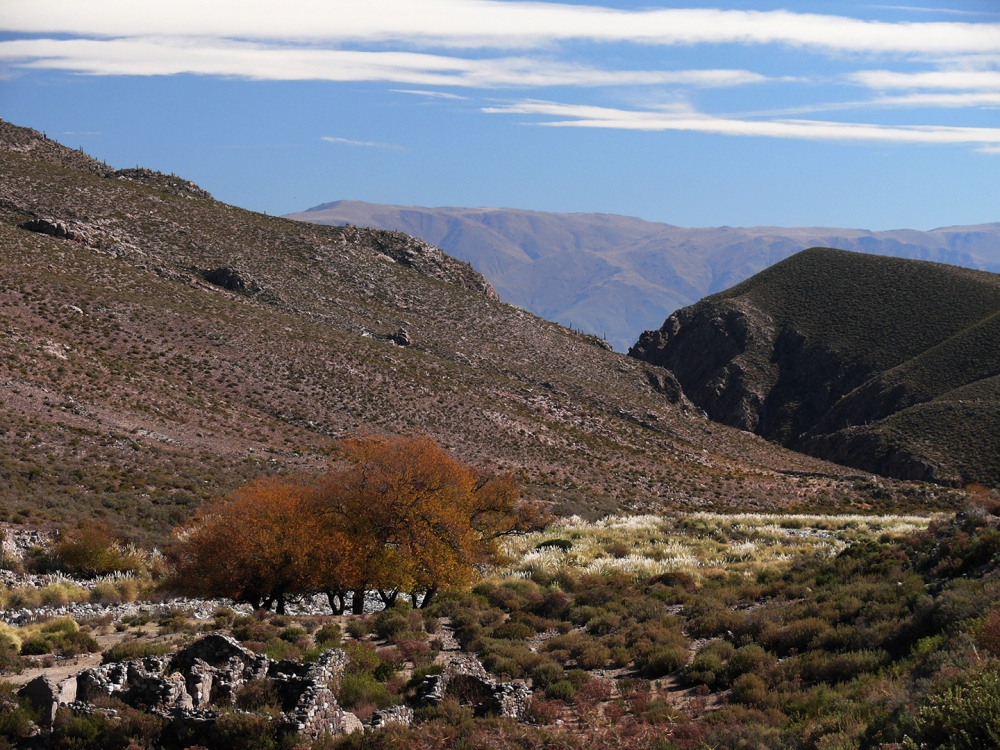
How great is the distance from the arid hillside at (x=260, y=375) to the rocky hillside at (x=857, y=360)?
17823 mm

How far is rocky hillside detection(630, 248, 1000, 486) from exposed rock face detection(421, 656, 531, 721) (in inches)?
2922

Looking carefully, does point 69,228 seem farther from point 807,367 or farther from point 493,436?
point 807,367

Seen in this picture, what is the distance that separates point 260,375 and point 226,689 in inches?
1805

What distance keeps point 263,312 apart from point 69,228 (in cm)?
1641

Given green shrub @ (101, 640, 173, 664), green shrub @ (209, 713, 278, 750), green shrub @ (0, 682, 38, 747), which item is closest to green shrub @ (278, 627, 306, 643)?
green shrub @ (101, 640, 173, 664)

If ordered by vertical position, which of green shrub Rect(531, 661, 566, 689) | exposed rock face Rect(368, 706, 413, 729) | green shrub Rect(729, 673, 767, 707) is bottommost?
green shrub Rect(531, 661, 566, 689)

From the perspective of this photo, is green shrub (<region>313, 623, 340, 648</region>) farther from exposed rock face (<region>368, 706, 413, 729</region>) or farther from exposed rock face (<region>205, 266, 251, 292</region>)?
exposed rock face (<region>205, 266, 251, 292</region>)

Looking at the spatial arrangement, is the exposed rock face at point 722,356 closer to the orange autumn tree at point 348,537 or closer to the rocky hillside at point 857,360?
the rocky hillside at point 857,360

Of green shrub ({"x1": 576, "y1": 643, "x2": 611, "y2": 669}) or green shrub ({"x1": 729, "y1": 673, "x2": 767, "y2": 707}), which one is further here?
green shrub ({"x1": 576, "y1": 643, "x2": 611, "y2": 669})

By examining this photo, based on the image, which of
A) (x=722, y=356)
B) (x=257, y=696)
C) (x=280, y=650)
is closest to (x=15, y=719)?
(x=257, y=696)

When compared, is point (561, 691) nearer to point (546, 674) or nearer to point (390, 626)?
point (546, 674)

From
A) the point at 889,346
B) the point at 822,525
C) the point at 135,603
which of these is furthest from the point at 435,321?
the point at 889,346

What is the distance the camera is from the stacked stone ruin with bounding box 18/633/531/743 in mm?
14469

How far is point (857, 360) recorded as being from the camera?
13225cm
